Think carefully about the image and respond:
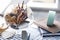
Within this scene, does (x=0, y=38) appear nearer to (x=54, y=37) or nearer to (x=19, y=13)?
(x=19, y=13)

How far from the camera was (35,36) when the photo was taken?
1088 millimetres

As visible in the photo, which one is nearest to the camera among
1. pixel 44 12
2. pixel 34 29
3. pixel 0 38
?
pixel 0 38

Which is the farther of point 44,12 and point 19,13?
point 44,12

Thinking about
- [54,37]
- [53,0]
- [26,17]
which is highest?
[53,0]

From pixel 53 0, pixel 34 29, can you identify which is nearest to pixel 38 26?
pixel 34 29

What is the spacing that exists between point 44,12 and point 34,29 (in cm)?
30

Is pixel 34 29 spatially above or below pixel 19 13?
below

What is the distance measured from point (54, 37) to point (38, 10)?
0.41 metres

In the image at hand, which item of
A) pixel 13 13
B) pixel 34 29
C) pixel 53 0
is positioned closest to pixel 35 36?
pixel 34 29

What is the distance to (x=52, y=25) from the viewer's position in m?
1.18

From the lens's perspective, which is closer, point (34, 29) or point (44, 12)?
point (34, 29)

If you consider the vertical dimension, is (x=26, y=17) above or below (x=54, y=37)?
above

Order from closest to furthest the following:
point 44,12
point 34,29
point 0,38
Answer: point 0,38 → point 34,29 → point 44,12

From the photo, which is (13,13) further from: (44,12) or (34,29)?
(44,12)
